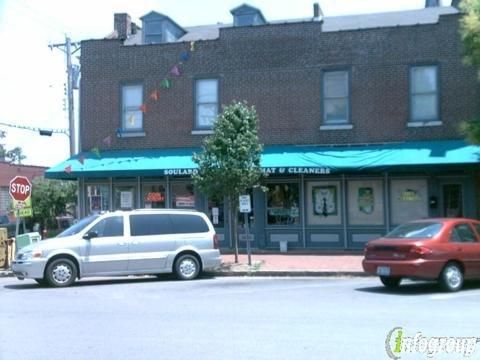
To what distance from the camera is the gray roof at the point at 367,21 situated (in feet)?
76.1

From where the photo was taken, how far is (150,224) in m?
15.4

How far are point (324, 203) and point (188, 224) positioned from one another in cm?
692

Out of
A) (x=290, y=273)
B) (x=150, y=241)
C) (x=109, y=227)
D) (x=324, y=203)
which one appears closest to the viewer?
(x=109, y=227)

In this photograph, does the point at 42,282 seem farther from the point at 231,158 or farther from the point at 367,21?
the point at 367,21

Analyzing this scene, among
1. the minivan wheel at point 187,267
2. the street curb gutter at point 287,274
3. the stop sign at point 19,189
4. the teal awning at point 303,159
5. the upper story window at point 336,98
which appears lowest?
the street curb gutter at point 287,274

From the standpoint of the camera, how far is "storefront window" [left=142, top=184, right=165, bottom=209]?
22.5 meters

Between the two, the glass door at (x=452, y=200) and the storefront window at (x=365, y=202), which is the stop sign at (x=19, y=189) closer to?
the storefront window at (x=365, y=202)

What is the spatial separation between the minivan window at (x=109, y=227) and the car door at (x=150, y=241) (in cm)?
27

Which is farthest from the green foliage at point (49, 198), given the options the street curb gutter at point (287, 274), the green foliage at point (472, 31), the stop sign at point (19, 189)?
the green foliage at point (472, 31)

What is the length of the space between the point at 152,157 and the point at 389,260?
11484 mm

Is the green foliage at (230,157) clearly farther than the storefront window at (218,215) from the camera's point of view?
No

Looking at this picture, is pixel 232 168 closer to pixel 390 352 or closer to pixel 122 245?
pixel 122 245

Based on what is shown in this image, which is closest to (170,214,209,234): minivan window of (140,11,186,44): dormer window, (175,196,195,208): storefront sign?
(175,196,195,208): storefront sign

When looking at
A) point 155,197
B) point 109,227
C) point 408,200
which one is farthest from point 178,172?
point 408,200
